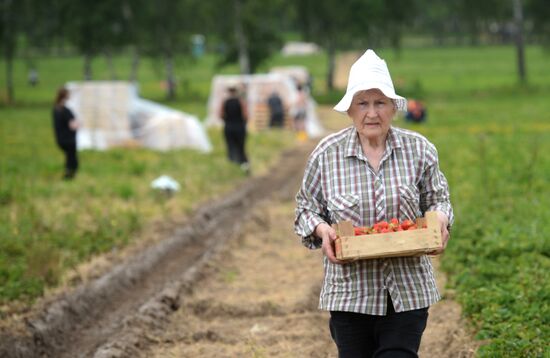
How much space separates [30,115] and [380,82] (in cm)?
3886

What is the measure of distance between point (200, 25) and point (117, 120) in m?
29.1

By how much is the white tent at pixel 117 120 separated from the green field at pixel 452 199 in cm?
122

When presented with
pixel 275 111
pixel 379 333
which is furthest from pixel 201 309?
pixel 275 111

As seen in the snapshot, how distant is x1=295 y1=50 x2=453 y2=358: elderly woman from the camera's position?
4691 millimetres

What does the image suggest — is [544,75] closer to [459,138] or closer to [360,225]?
[459,138]

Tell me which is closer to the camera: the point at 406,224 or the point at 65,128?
the point at 406,224

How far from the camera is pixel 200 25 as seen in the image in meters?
54.8

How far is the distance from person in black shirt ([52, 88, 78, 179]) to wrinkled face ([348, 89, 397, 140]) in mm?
13431

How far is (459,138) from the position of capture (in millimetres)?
23828

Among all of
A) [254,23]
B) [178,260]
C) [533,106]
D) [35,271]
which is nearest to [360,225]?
[35,271]

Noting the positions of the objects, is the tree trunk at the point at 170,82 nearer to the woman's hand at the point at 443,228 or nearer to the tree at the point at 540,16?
the tree at the point at 540,16

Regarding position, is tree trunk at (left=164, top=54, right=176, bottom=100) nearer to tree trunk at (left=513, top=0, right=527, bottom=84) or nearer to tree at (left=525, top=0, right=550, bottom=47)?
tree trunk at (left=513, top=0, right=527, bottom=84)

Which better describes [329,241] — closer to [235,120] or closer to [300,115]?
[235,120]

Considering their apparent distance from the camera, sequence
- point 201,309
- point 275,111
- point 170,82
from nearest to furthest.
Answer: point 201,309 < point 275,111 < point 170,82
